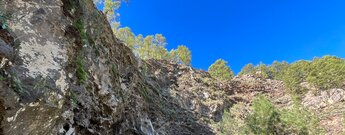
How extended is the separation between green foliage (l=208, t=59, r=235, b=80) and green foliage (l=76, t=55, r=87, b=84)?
46059 mm

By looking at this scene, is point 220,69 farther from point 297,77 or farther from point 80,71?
point 80,71

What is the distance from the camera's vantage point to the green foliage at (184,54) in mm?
54094

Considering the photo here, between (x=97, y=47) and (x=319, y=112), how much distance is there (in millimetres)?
28902

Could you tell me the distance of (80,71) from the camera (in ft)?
32.6

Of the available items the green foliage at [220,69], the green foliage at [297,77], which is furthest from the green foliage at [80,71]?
the green foliage at [220,69]

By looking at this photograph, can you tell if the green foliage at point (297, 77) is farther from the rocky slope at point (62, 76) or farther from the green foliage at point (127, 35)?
the rocky slope at point (62, 76)

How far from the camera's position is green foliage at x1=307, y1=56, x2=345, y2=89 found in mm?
38875

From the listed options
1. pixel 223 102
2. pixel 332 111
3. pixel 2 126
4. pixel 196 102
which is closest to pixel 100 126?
pixel 2 126

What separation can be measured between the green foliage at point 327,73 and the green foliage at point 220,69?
16709 mm

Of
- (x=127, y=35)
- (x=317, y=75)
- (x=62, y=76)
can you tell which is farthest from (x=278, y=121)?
(x=127, y=35)

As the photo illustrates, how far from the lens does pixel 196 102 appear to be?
31.6m

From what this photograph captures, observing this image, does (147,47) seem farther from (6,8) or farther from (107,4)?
(6,8)

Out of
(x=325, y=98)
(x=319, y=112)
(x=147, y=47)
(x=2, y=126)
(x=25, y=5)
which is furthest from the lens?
(x=147, y=47)

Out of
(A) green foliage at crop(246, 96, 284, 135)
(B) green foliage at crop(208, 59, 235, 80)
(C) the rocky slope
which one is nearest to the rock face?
(C) the rocky slope
